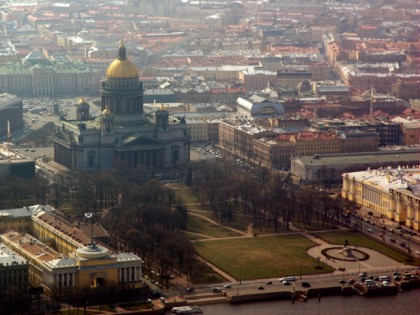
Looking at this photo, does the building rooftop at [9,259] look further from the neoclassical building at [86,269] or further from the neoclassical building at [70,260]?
the neoclassical building at [86,269]

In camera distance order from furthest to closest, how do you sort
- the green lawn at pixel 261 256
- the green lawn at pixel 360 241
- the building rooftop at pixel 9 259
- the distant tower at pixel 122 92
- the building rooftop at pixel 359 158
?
the distant tower at pixel 122 92
the building rooftop at pixel 359 158
the green lawn at pixel 360 241
the green lawn at pixel 261 256
the building rooftop at pixel 9 259

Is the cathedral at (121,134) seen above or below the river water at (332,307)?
above

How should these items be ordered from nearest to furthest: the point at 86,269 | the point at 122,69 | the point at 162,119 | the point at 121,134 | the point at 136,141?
the point at 86,269, the point at 136,141, the point at 121,134, the point at 162,119, the point at 122,69

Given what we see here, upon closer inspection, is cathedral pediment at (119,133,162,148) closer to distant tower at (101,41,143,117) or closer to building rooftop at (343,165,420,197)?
distant tower at (101,41,143,117)

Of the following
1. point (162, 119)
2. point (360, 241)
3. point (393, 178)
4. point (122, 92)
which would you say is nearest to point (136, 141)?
point (162, 119)

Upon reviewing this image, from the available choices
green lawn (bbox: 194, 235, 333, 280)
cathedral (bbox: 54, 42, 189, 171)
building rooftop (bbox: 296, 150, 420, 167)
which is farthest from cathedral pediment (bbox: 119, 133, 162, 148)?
green lawn (bbox: 194, 235, 333, 280)

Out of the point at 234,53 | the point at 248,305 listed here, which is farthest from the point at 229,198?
the point at 234,53

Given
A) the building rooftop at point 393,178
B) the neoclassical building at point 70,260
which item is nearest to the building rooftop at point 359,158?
the building rooftop at point 393,178

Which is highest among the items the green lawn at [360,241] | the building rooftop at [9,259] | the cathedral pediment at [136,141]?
the building rooftop at [9,259]

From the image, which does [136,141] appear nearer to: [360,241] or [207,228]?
[207,228]
